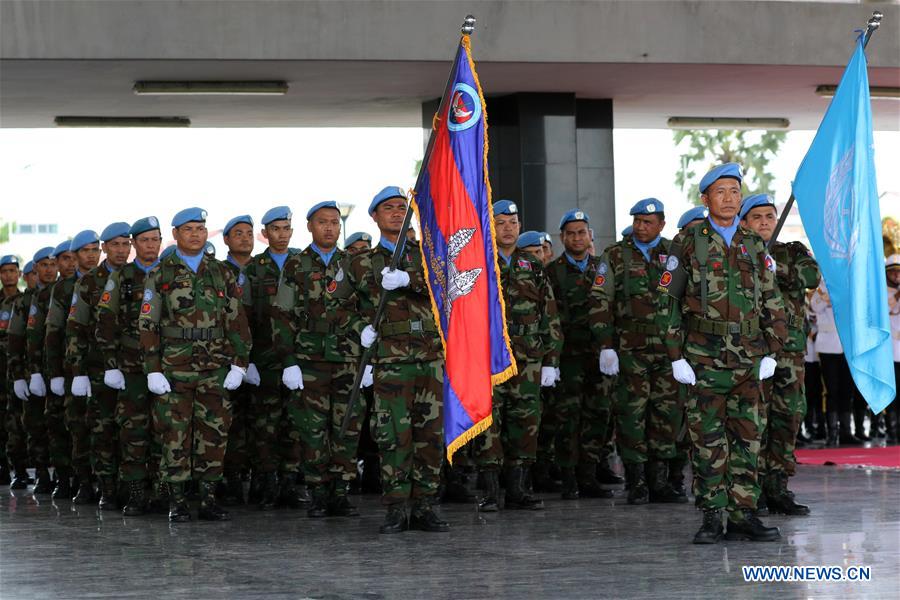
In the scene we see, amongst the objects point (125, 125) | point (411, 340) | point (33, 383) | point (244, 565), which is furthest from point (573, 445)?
point (125, 125)

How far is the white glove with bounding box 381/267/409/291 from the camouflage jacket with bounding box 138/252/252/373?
1731 mm

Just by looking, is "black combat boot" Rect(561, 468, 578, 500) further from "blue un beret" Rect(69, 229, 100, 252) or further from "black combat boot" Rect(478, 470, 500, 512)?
"blue un beret" Rect(69, 229, 100, 252)

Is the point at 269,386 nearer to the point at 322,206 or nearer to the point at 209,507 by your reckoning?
the point at 209,507

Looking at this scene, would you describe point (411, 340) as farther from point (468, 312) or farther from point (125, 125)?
point (125, 125)

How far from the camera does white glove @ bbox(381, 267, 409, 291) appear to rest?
854cm

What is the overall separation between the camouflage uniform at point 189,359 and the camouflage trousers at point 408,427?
1.49m

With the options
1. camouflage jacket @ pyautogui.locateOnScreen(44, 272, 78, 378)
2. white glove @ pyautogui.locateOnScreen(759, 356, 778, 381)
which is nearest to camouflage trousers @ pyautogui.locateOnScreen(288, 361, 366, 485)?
camouflage jacket @ pyautogui.locateOnScreen(44, 272, 78, 378)

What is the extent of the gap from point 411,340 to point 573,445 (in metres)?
2.61

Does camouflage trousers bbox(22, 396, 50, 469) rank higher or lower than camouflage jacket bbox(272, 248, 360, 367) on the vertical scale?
lower

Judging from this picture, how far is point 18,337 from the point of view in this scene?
13.4m

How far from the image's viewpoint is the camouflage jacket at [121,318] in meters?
10.4

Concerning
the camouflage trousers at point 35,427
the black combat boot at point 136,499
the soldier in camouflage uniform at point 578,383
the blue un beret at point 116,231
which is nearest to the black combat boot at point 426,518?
the soldier in camouflage uniform at point 578,383

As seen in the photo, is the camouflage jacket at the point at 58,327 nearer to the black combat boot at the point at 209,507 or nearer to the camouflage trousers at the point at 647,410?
the black combat boot at the point at 209,507

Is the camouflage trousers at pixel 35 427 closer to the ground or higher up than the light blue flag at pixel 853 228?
closer to the ground
